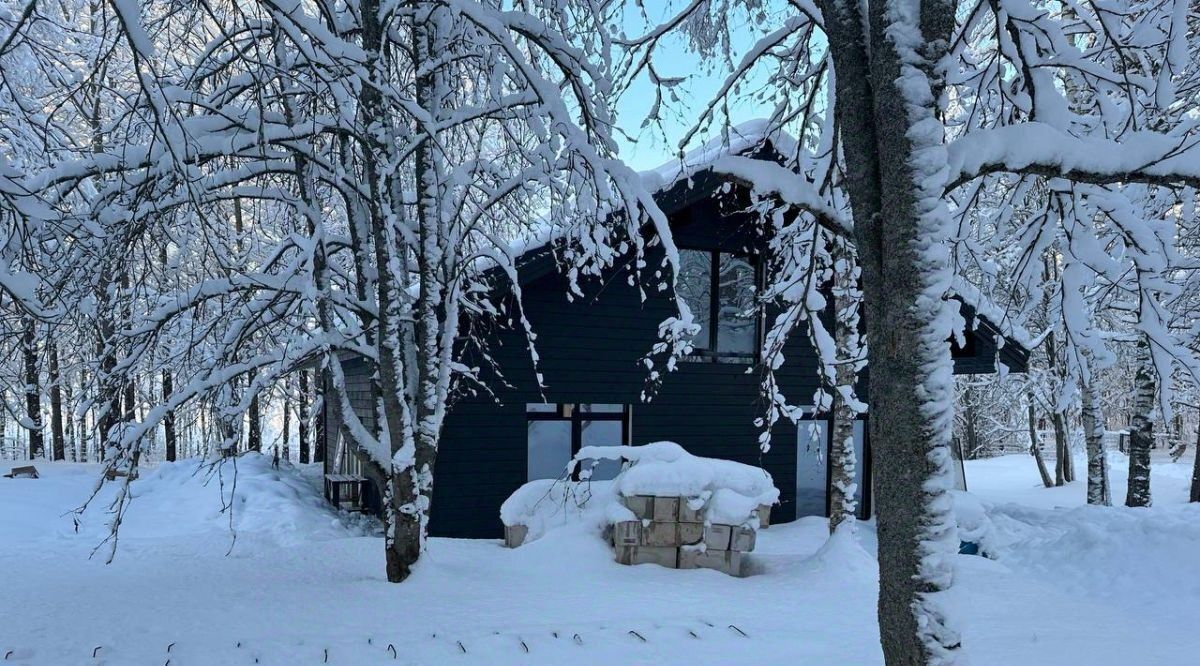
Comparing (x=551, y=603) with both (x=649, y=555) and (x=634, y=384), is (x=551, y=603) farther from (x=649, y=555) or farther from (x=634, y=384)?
(x=634, y=384)

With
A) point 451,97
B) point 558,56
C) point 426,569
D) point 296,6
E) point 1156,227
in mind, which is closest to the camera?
point 296,6

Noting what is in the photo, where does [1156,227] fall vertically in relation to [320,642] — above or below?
above

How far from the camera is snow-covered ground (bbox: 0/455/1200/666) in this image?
14.4 ft

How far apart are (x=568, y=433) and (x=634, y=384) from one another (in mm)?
1240

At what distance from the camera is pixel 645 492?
22.8 feet

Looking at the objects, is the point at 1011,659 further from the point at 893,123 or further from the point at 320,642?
the point at 320,642

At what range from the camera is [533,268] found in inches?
352

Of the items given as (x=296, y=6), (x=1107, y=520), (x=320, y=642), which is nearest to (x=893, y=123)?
(x=296, y=6)

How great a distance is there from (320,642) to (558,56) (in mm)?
4139

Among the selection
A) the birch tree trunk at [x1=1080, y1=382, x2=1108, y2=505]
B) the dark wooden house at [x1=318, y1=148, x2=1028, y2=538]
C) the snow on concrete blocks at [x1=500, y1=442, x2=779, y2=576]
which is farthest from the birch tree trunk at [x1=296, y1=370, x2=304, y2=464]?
the birch tree trunk at [x1=1080, y1=382, x2=1108, y2=505]

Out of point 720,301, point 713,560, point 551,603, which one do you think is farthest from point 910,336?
point 720,301

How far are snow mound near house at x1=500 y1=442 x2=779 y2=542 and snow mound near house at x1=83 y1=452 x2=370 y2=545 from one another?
369cm

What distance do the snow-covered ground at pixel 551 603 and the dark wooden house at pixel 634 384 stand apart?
1838 mm

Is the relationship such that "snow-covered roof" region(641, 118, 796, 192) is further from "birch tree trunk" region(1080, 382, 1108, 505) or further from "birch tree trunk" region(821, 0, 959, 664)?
"birch tree trunk" region(1080, 382, 1108, 505)
